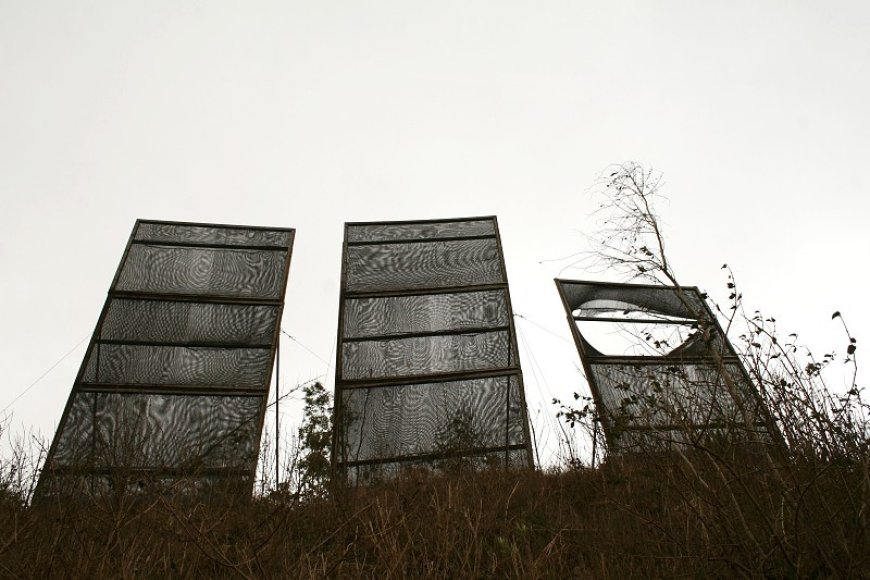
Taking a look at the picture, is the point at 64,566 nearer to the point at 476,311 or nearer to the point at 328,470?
the point at 328,470

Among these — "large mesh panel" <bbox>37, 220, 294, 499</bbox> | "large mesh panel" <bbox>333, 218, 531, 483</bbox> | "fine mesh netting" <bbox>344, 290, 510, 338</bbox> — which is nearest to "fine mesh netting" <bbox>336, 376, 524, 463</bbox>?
"large mesh panel" <bbox>333, 218, 531, 483</bbox>

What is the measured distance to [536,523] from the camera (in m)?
3.20

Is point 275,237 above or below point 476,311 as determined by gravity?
above

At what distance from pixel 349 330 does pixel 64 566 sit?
5.15m

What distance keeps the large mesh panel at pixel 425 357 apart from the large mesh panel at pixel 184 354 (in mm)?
985

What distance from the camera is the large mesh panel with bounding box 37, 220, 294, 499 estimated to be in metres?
5.75

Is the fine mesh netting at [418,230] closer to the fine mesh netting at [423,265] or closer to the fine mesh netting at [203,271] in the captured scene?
the fine mesh netting at [423,265]

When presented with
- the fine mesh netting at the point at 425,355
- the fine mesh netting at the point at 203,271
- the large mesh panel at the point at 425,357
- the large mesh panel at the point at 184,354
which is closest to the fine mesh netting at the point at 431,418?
the large mesh panel at the point at 425,357

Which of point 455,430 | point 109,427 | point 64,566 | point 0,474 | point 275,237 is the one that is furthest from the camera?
point 275,237

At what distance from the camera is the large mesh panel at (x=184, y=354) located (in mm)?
5750

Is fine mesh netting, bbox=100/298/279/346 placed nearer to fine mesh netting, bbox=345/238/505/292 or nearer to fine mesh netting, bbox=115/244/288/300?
fine mesh netting, bbox=115/244/288/300

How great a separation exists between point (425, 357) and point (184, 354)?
2742mm

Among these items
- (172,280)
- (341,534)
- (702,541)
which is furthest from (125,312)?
(702,541)

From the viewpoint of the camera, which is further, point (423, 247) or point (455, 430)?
point (423, 247)
